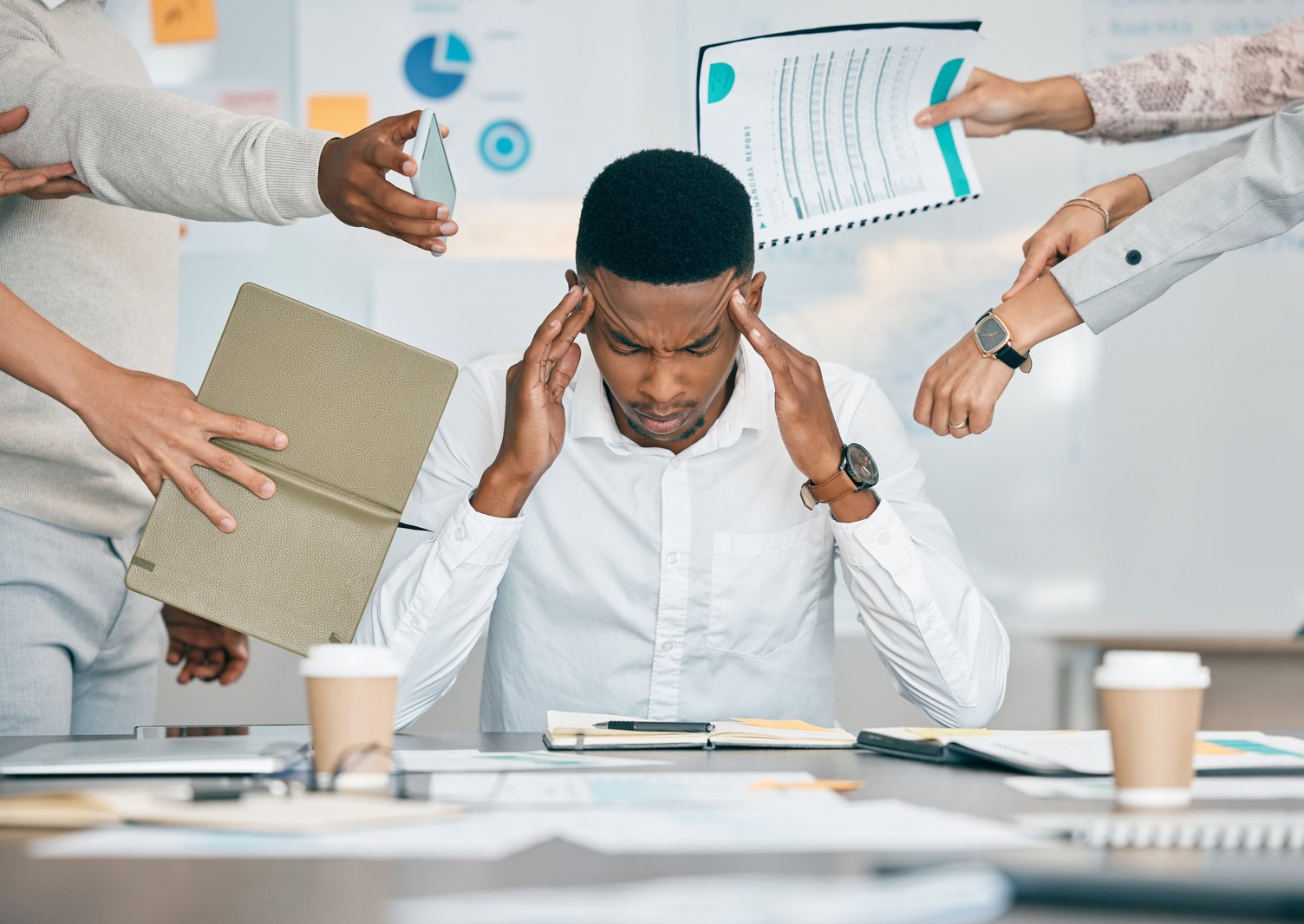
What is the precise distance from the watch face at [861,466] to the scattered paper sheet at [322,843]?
0.89m

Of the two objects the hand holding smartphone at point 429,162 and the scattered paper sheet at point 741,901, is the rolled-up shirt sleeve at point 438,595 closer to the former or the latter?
the hand holding smartphone at point 429,162

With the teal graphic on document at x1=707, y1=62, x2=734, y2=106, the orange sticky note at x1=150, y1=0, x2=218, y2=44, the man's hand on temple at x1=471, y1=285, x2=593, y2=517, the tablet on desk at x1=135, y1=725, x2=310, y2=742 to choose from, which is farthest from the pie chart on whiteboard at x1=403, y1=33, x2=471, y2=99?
the tablet on desk at x1=135, y1=725, x2=310, y2=742

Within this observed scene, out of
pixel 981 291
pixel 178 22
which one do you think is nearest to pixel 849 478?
pixel 981 291

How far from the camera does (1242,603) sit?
2.42m

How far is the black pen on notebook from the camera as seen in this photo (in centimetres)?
118

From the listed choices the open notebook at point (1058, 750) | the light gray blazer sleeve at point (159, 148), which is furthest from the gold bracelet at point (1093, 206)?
the light gray blazer sleeve at point (159, 148)

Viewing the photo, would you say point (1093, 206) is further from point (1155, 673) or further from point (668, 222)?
point (1155, 673)

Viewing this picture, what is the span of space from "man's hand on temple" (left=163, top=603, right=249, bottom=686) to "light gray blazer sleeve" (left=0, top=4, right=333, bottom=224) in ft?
2.34

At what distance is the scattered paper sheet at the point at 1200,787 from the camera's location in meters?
0.84

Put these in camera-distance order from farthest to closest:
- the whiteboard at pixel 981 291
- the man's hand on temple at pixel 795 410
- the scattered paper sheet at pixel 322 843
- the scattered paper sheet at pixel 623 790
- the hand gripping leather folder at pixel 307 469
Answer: the whiteboard at pixel 981 291
the man's hand on temple at pixel 795 410
the hand gripping leather folder at pixel 307 469
the scattered paper sheet at pixel 623 790
the scattered paper sheet at pixel 322 843

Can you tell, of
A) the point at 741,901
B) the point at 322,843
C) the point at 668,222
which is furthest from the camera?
A: the point at 668,222

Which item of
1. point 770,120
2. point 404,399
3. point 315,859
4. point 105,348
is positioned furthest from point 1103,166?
point 315,859

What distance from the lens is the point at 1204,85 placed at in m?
1.76

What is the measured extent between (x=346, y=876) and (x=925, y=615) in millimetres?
1058
